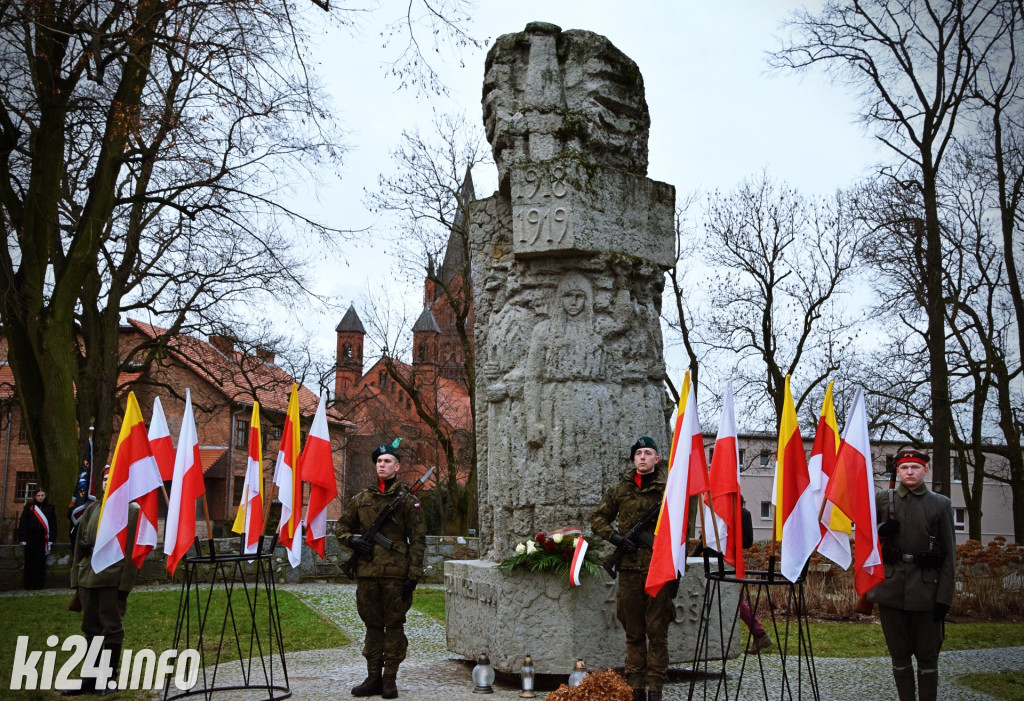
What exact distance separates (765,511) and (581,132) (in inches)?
1681

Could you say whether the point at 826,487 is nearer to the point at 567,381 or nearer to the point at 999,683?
the point at 567,381

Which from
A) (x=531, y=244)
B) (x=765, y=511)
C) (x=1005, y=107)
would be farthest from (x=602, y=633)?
(x=765, y=511)

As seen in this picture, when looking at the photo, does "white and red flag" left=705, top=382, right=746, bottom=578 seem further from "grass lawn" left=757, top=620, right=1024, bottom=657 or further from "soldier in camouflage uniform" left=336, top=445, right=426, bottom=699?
"grass lawn" left=757, top=620, right=1024, bottom=657

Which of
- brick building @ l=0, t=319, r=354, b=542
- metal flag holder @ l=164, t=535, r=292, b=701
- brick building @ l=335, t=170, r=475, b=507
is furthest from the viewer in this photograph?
brick building @ l=0, t=319, r=354, b=542

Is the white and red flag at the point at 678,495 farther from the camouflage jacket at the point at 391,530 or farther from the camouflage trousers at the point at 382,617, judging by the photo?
the camouflage trousers at the point at 382,617

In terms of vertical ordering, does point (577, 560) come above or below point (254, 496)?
below

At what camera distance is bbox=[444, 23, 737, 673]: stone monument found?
25.2ft

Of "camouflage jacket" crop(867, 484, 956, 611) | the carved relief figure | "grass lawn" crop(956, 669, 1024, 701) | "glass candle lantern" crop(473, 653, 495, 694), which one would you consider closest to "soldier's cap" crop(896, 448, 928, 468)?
"camouflage jacket" crop(867, 484, 956, 611)

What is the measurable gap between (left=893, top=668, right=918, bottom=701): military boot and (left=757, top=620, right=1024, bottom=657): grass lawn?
11.5 feet

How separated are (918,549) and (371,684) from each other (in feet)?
13.3

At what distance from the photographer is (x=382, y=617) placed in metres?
7.56

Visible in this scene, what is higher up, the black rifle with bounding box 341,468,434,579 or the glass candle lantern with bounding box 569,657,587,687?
the black rifle with bounding box 341,468,434,579

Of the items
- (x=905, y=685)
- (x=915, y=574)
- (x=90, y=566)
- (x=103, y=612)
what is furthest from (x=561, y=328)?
(x=103, y=612)

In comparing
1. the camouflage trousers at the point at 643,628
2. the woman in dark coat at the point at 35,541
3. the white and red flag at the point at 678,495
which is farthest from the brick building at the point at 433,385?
the white and red flag at the point at 678,495
